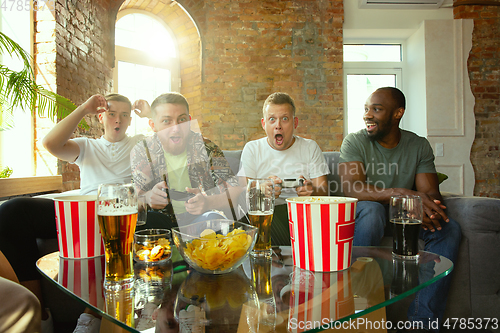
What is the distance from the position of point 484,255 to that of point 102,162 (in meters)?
1.91

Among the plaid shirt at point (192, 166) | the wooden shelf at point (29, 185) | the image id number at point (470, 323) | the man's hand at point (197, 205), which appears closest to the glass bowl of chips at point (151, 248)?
the man's hand at point (197, 205)

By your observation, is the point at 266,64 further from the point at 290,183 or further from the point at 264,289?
the point at 264,289

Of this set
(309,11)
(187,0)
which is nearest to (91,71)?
(187,0)

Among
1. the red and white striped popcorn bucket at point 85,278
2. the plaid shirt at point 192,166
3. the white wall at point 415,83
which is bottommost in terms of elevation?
the red and white striped popcorn bucket at point 85,278

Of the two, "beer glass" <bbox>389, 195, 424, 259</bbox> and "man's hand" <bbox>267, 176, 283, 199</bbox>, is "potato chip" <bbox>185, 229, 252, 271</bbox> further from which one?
"man's hand" <bbox>267, 176, 283, 199</bbox>

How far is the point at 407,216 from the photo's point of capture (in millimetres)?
774

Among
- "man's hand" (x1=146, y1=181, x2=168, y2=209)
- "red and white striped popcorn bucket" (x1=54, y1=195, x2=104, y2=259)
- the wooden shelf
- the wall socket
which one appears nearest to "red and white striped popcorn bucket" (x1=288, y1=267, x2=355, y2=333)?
"red and white striped popcorn bucket" (x1=54, y1=195, x2=104, y2=259)

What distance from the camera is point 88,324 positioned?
101cm

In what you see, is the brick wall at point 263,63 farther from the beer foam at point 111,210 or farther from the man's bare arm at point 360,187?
the beer foam at point 111,210

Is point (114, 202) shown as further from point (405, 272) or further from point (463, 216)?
point (463, 216)

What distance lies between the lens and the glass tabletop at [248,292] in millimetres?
445

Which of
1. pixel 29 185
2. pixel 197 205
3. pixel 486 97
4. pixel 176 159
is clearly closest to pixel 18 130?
pixel 29 185

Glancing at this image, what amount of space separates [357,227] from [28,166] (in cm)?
251

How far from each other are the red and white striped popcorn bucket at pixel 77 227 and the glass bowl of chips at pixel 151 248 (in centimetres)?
11
